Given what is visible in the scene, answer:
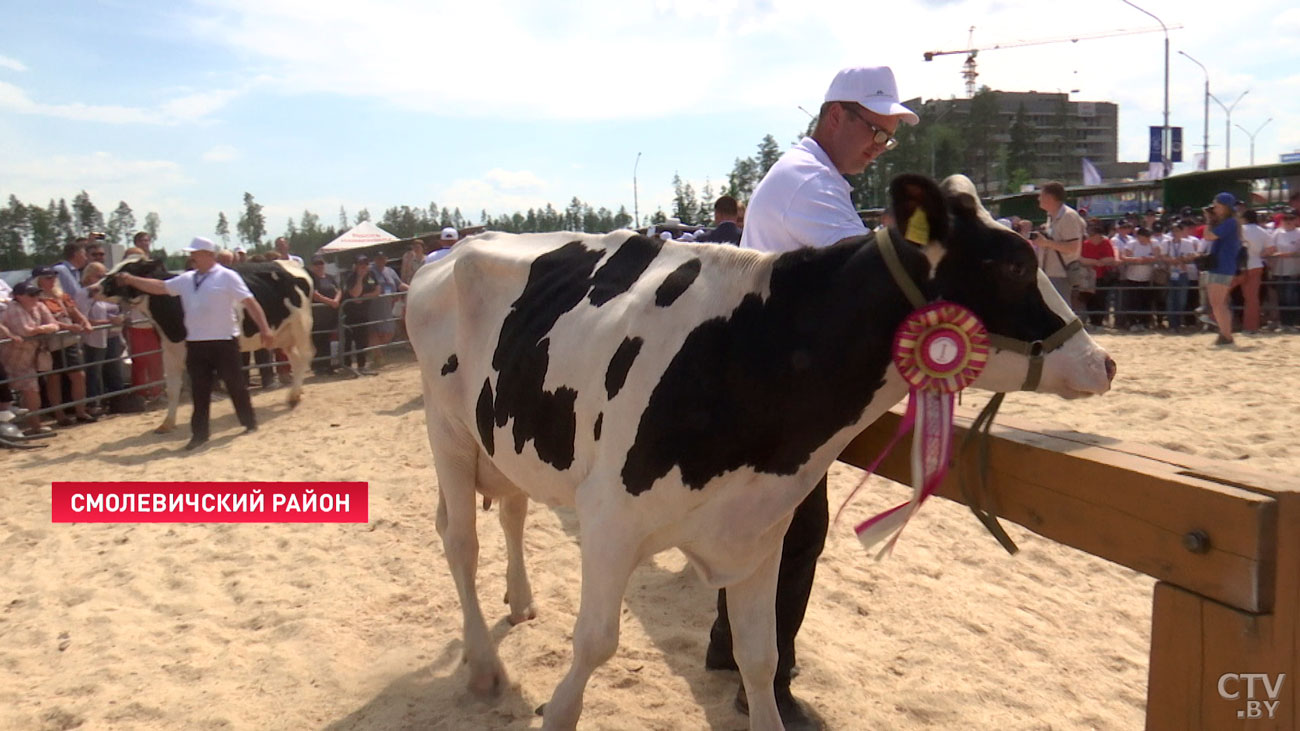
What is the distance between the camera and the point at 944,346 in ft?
7.15

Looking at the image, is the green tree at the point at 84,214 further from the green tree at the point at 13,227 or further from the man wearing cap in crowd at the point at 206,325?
the man wearing cap in crowd at the point at 206,325

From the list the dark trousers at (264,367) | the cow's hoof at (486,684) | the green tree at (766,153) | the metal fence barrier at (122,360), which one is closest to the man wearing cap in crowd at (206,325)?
the metal fence barrier at (122,360)

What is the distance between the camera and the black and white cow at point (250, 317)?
30.7 feet

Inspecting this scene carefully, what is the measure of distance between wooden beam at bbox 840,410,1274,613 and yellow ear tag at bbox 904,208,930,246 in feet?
1.83

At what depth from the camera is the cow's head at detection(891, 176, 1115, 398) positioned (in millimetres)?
2178

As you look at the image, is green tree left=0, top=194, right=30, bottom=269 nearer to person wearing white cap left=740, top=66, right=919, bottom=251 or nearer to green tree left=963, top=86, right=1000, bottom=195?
green tree left=963, top=86, right=1000, bottom=195

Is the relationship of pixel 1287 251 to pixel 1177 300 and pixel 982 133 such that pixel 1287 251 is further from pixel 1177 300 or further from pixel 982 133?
pixel 982 133

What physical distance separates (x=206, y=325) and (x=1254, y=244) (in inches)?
529

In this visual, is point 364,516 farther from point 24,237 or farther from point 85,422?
point 24,237

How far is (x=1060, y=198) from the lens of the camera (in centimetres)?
975

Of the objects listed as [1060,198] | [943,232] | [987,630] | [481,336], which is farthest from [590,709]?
[1060,198]

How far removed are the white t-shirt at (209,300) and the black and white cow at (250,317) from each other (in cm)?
57

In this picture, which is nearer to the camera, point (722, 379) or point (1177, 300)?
point (722, 379)

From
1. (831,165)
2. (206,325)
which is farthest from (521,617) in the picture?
(206,325)
